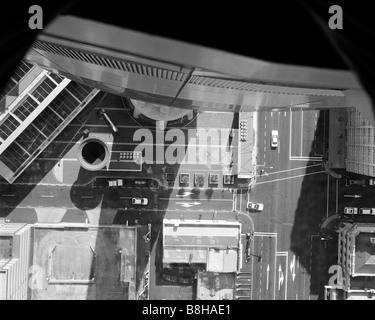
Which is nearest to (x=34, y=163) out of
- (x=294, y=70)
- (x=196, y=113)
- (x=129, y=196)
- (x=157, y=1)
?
(x=129, y=196)

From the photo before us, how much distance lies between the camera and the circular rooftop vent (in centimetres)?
2291

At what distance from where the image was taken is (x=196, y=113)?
23438 mm

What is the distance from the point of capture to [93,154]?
77.5ft

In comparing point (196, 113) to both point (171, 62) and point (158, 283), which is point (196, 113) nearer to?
point (158, 283)

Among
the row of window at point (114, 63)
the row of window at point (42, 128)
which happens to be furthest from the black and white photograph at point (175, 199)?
the row of window at point (114, 63)

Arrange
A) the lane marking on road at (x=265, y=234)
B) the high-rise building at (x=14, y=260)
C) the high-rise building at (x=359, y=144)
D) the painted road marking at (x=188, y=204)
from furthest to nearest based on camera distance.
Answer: the lane marking on road at (x=265, y=234) < the painted road marking at (x=188, y=204) < the high-rise building at (x=359, y=144) < the high-rise building at (x=14, y=260)

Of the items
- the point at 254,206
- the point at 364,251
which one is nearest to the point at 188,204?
the point at 254,206

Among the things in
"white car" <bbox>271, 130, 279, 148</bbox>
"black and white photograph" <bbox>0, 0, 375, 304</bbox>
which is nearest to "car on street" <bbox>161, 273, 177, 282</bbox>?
"black and white photograph" <bbox>0, 0, 375, 304</bbox>

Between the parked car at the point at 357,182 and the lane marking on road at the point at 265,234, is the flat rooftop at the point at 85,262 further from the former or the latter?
the parked car at the point at 357,182

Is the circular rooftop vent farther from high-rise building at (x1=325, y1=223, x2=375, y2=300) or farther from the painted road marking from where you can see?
high-rise building at (x1=325, y1=223, x2=375, y2=300)

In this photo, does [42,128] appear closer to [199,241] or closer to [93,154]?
[93,154]

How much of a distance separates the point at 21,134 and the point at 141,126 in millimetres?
6705

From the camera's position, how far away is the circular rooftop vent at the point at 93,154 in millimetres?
22913

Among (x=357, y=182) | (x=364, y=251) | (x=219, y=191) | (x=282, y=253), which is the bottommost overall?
(x=282, y=253)
